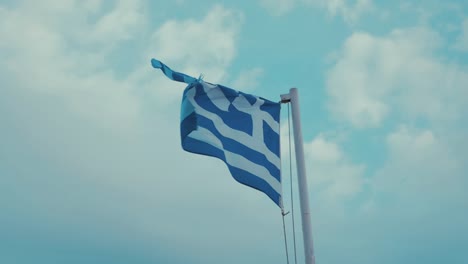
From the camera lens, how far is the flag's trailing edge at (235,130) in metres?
10.9

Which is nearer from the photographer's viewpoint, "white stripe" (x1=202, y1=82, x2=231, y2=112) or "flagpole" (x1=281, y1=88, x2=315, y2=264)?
"flagpole" (x1=281, y1=88, x2=315, y2=264)

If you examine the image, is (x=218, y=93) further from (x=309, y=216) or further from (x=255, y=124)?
(x=309, y=216)

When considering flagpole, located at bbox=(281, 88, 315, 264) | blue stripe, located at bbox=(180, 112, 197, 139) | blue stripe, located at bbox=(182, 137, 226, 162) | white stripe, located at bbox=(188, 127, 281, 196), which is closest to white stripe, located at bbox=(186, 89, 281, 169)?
blue stripe, located at bbox=(180, 112, 197, 139)

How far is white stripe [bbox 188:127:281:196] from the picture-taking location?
10.9m

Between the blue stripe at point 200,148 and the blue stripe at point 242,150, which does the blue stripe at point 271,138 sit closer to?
the blue stripe at point 242,150

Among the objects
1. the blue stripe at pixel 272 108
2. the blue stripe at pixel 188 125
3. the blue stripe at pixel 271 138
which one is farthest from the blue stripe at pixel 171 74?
the blue stripe at pixel 271 138

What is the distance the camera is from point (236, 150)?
1111cm

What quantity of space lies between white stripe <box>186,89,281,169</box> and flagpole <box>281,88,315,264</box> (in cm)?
62

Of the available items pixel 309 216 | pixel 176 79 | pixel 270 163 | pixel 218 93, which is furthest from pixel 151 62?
pixel 309 216

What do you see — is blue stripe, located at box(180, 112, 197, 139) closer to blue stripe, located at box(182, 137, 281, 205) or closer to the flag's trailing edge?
the flag's trailing edge

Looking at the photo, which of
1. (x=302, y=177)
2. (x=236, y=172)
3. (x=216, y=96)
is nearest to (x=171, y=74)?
(x=216, y=96)

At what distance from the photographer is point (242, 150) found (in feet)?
36.6

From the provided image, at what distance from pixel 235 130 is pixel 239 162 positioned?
2.46 feet

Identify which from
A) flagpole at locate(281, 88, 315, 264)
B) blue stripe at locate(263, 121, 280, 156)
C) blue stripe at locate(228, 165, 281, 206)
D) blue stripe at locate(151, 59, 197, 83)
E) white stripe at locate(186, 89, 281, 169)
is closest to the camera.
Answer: flagpole at locate(281, 88, 315, 264)
